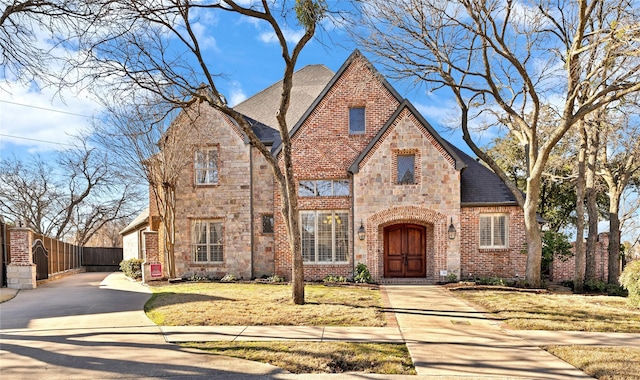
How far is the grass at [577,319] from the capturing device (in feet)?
18.1

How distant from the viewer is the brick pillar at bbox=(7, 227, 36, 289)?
13930 millimetres

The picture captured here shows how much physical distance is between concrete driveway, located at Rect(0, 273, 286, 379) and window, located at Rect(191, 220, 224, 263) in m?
6.49

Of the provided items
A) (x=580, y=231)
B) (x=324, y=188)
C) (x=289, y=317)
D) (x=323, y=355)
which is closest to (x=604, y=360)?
(x=323, y=355)

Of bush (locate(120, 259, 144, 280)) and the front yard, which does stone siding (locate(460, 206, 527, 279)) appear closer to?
the front yard

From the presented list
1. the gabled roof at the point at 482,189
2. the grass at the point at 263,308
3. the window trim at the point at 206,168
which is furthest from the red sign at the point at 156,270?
the gabled roof at the point at 482,189

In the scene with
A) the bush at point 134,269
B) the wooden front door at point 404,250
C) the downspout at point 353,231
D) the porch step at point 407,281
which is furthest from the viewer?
the bush at point 134,269

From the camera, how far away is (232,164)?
1653 cm

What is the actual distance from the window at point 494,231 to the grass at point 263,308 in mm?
5677

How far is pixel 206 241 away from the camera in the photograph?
656 inches

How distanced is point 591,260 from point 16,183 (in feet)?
133

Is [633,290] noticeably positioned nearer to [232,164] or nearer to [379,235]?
[379,235]

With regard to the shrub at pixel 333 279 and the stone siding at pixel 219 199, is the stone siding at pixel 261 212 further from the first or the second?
the shrub at pixel 333 279

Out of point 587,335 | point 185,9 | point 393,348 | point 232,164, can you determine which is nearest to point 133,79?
point 185,9

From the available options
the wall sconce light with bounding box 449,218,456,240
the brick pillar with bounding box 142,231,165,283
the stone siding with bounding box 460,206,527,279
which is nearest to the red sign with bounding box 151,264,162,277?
the brick pillar with bounding box 142,231,165,283
